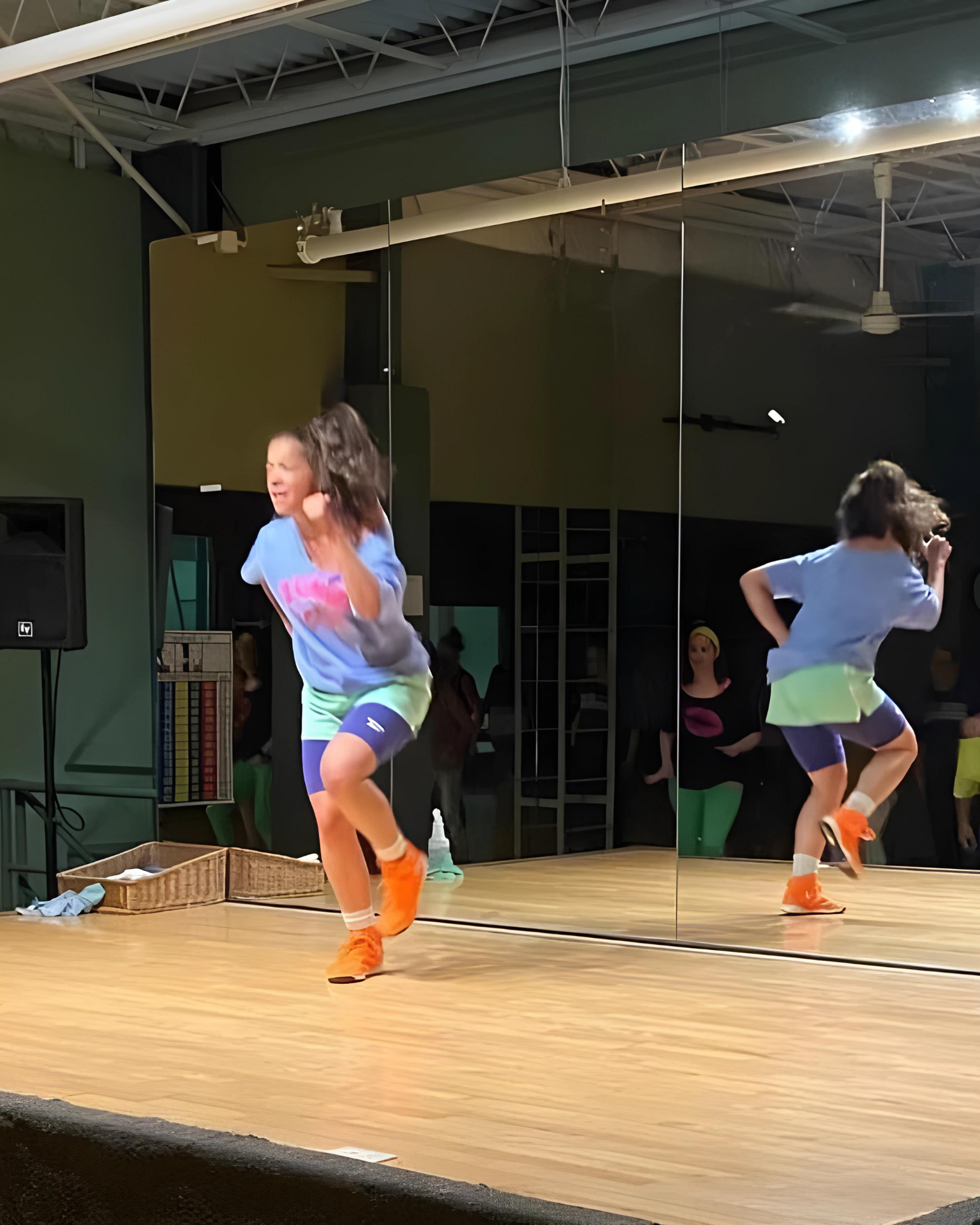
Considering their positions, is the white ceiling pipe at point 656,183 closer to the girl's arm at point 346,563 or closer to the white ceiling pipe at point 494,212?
the white ceiling pipe at point 494,212

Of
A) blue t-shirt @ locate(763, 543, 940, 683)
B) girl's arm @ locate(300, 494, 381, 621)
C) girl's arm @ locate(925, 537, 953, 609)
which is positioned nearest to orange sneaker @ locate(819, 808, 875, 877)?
blue t-shirt @ locate(763, 543, 940, 683)

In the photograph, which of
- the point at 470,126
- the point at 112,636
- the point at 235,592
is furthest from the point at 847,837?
the point at 112,636

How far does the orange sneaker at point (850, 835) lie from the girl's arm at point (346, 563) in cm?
172

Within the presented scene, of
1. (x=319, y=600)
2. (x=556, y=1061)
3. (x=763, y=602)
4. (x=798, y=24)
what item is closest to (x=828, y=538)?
(x=763, y=602)

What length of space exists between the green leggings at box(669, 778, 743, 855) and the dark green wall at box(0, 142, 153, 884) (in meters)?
3.25

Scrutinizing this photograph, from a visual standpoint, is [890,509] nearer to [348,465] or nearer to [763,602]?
[763,602]

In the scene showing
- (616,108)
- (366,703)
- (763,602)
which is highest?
(616,108)

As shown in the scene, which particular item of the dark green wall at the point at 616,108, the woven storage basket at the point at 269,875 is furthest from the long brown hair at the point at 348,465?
the woven storage basket at the point at 269,875

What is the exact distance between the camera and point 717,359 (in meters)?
5.53

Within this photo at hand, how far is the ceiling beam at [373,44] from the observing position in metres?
7.18

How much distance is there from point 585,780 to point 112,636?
3038mm

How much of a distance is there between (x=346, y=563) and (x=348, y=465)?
46 cm

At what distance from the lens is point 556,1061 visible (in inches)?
152

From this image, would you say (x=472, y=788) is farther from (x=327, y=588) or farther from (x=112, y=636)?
(x=112, y=636)
